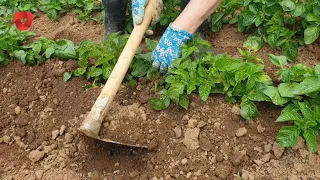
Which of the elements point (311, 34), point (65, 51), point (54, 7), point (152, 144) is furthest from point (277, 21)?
point (54, 7)

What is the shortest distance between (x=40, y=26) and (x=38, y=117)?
1.05 meters

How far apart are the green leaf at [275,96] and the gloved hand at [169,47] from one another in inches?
21.4

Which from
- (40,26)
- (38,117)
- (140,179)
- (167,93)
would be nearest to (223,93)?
(167,93)

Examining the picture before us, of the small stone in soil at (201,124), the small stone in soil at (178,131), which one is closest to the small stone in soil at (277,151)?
the small stone in soil at (201,124)

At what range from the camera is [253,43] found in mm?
2652

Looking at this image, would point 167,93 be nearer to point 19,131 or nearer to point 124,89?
point 124,89

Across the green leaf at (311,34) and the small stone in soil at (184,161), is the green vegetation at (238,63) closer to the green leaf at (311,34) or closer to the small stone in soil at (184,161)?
the green leaf at (311,34)

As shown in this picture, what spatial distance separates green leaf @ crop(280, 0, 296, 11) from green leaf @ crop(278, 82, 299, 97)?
65cm

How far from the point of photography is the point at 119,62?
7.35 feet

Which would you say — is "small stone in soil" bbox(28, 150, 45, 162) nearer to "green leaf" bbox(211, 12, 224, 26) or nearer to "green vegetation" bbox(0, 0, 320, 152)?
"green vegetation" bbox(0, 0, 320, 152)

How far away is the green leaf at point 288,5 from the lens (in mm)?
2572

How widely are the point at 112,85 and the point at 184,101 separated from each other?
1.30ft

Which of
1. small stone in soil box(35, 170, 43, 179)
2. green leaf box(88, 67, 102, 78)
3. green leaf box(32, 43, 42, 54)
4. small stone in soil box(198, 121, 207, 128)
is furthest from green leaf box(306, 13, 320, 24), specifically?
small stone in soil box(35, 170, 43, 179)

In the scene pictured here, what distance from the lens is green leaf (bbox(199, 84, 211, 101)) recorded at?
217cm
